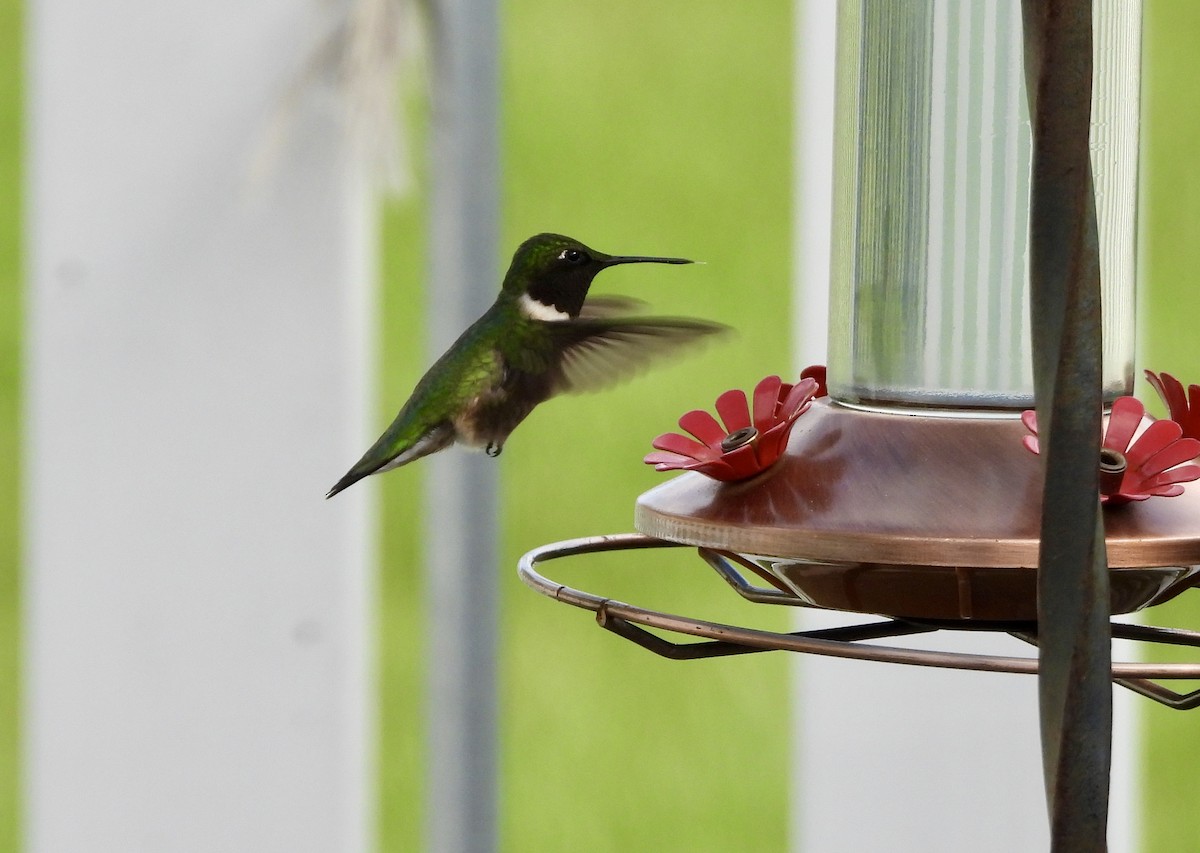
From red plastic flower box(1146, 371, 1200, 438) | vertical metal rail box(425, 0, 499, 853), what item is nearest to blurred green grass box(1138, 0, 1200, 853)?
vertical metal rail box(425, 0, 499, 853)

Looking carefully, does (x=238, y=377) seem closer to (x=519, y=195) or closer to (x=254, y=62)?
(x=254, y=62)

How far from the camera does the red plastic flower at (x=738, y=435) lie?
1059 mm

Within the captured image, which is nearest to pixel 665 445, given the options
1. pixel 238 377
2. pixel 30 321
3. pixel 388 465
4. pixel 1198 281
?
pixel 388 465

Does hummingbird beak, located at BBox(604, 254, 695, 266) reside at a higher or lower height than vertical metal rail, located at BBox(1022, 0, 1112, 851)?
higher

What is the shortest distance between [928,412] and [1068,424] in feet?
1.50

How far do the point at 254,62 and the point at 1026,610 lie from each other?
87.5 inches

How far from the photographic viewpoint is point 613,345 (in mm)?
1471

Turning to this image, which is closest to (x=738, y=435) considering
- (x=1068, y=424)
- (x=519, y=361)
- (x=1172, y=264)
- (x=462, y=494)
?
(x=1068, y=424)

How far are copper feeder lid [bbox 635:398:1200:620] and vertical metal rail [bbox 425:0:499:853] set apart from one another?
1768 millimetres

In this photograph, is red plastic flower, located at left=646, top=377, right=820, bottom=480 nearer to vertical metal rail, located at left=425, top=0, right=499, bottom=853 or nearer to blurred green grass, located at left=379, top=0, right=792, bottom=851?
vertical metal rail, located at left=425, top=0, right=499, bottom=853

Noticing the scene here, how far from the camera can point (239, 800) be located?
3.09 meters

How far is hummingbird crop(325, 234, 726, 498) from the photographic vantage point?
1486 mm

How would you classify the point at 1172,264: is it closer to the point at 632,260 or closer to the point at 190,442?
the point at 190,442

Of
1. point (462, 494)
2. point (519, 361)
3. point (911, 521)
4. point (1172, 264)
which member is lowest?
point (462, 494)
